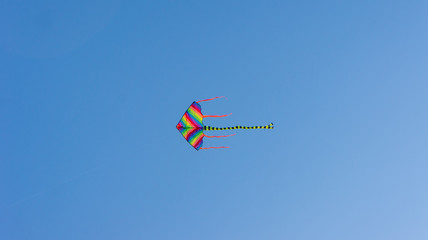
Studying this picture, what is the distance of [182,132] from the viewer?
19.5 metres

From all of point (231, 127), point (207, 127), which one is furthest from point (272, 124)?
point (207, 127)

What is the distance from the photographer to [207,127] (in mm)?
19750

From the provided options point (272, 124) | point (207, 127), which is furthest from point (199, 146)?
point (272, 124)

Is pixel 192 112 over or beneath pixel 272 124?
over

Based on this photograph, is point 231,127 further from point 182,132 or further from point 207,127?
point 182,132

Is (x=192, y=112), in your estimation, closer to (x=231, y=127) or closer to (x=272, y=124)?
(x=231, y=127)

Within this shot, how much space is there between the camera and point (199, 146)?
19828 mm

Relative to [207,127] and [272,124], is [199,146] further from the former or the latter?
[272,124]

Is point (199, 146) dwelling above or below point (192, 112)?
below

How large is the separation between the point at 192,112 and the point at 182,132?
4.48 ft

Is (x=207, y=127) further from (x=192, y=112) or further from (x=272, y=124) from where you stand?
(x=272, y=124)

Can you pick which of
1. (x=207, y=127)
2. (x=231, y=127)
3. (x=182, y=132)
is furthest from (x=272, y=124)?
(x=182, y=132)

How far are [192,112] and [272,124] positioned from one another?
15.7 ft

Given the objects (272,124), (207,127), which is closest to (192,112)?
(207,127)
